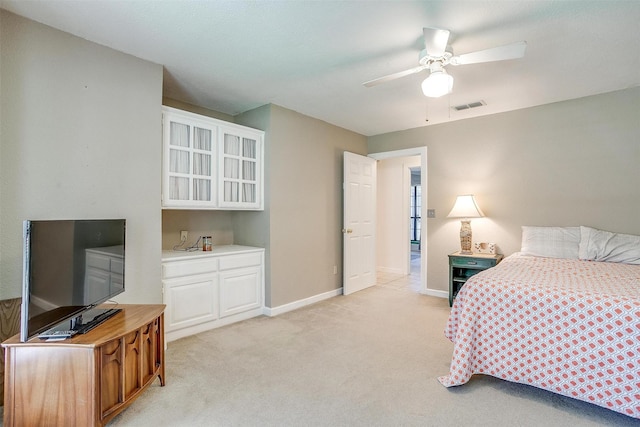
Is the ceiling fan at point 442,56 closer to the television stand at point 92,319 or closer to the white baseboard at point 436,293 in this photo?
the television stand at point 92,319

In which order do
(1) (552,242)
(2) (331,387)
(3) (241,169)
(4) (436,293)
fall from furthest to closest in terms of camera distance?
(4) (436,293)
(3) (241,169)
(1) (552,242)
(2) (331,387)

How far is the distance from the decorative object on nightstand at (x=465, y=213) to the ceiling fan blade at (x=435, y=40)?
2326mm

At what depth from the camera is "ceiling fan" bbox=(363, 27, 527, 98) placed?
196 cm

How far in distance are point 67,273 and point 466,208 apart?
402 centimetres

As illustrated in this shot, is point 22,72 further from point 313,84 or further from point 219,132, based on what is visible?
point 313,84

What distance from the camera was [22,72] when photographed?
2031mm

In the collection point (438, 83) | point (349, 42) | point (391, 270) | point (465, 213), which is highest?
point (349, 42)

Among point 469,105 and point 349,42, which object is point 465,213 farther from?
point 349,42

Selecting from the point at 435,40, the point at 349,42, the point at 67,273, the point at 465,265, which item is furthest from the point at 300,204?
the point at 67,273

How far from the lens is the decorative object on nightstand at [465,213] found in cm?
394

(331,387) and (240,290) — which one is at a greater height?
(240,290)

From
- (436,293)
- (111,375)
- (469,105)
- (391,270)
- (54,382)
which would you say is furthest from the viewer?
(391,270)

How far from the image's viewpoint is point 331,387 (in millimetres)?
2121

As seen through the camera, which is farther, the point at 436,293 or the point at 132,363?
the point at 436,293
